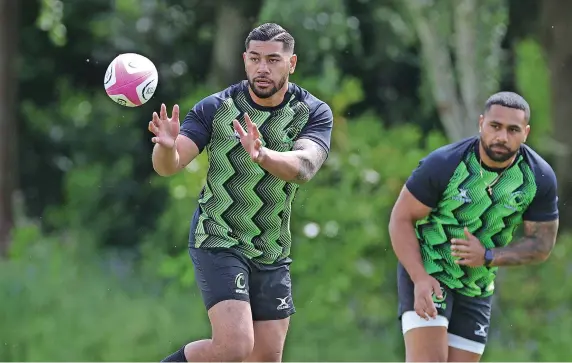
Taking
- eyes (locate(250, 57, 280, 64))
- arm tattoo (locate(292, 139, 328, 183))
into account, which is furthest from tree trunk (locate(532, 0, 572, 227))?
eyes (locate(250, 57, 280, 64))

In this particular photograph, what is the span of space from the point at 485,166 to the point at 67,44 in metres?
12.0

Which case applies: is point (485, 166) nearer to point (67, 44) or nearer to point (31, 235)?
point (31, 235)

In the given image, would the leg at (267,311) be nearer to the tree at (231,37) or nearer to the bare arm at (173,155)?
the bare arm at (173,155)

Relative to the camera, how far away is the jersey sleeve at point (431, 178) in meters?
6.47

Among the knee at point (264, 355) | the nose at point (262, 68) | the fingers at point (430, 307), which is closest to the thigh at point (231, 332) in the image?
the knee at point (264, 355)

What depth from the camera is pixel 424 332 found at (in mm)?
6551

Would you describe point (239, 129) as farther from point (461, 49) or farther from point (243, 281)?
point (461, 49)

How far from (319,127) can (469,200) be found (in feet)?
3.03

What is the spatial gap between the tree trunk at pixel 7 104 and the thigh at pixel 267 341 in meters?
9.28

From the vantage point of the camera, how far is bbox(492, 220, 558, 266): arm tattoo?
6531 mm

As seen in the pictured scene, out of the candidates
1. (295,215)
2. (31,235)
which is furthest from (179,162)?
(31,235)

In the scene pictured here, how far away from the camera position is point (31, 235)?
46.5 feet

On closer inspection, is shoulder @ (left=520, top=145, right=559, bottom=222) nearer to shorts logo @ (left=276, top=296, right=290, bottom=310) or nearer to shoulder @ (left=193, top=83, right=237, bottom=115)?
shorts logo @ (left=276, top=296, right=290, bottom=310)

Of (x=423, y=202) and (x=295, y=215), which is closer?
(x=423, y=202)
